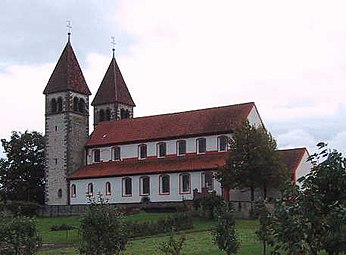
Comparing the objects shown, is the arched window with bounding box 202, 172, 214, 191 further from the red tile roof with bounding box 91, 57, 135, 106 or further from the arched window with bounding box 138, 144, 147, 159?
→ the red tile roof with bounding box 91, 57, 135, 106

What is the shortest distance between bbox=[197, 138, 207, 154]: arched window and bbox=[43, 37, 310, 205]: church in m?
0.11

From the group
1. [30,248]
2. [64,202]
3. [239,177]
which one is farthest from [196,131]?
[30,248]

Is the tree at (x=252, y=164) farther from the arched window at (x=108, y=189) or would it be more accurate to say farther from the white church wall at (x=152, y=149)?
the arched window at (x=108, y=189)

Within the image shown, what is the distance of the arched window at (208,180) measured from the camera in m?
60.4

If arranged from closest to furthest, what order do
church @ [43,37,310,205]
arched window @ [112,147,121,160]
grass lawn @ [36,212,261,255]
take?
grass lawn @ [36,212,261,255], church @ [43,37,310,205], arched window @ [112,147,121,160]

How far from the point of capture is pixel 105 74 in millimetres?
84000

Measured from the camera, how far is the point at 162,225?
146 ft

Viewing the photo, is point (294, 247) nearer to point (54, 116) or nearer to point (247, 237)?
point (247, 237)

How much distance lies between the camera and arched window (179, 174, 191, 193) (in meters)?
62.5

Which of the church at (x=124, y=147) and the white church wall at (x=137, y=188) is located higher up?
the church at (x=124, y=147)

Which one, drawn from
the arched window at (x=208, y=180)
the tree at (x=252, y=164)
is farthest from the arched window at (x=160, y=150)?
the tree at (x=252, y=164)

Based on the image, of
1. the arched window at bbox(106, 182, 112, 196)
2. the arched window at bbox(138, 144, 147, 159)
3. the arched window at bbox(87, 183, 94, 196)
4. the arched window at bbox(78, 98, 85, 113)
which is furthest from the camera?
the arched window at bbox(78, 98, 85, 113)

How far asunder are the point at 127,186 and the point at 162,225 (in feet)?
76.2

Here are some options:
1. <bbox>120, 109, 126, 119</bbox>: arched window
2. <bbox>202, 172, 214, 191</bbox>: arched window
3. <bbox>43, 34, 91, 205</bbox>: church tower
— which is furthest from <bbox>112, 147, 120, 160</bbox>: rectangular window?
<bbox>202, 172, 214, 191</bbox>: arched window
